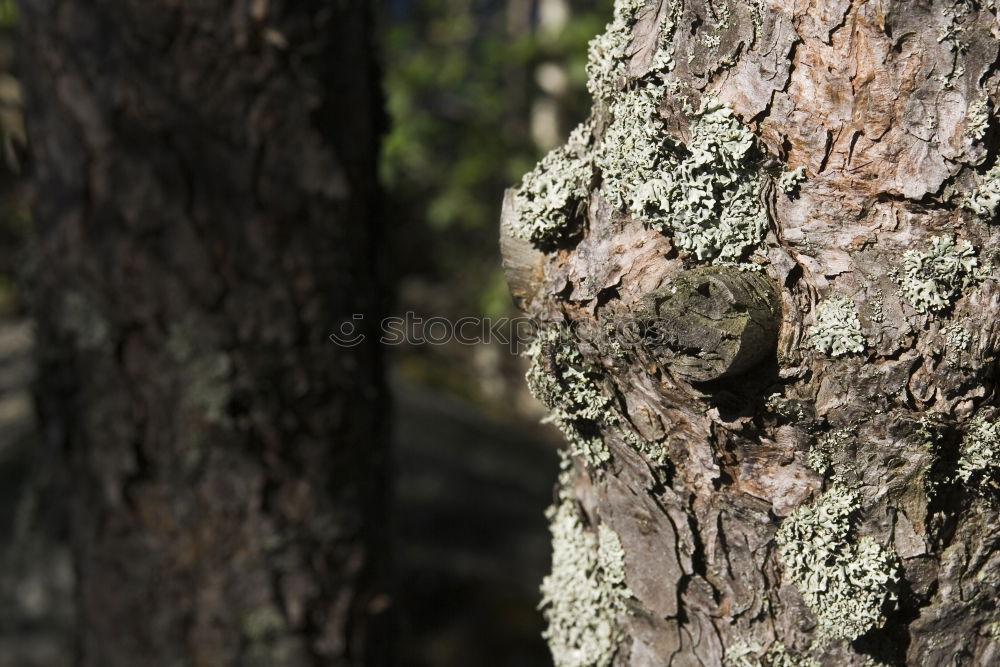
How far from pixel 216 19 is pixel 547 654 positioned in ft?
8.34

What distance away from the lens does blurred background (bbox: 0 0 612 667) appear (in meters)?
3.22

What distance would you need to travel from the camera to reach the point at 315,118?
187 cm

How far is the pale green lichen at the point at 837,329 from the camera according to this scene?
2.90ft

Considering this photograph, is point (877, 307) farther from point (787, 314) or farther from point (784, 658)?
point (784, 658)

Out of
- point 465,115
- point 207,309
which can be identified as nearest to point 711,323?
point 207,309

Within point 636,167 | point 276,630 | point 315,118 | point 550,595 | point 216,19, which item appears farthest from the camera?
point 276,630

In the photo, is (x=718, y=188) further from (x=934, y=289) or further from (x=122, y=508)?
(x=122, y=508)

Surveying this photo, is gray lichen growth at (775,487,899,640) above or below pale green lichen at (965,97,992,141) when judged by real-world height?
below

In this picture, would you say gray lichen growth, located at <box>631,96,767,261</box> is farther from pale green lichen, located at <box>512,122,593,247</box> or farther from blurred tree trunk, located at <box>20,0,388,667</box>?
blurred tree trunk, located at <box>20,0,388,667</box>

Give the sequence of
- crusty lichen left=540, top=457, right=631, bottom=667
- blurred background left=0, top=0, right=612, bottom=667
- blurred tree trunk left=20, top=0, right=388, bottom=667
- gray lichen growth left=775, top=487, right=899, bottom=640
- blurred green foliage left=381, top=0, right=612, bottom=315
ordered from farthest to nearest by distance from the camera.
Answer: blurred green foliage left=381, top=0, right=612, bottom=315
blurred background left=0, top=0, right=612, bottom=667
blurred tree trunk left=20, top=0, right=388, bottom=667
crusty lichen left=540, top=457, right=631, bottom=667
gray lichen growth left=775, top=487, right=899, bottom=640

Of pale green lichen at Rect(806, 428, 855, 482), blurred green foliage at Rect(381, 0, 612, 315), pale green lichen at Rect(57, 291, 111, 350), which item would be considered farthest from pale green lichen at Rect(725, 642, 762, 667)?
blurred green foliage at Rect(381, 0, 612, 315)

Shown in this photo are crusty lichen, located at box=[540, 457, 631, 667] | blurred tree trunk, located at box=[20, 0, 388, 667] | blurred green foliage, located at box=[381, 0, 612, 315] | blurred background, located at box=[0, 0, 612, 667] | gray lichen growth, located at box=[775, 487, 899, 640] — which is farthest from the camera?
blurred green foliage, located at box=[381, 0, 612, 315]

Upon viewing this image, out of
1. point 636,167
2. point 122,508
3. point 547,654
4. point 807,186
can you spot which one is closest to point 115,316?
point 122,508

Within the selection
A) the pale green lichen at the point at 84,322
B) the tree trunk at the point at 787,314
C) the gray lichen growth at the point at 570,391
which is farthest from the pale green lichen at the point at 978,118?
the pale green lichen at the point at 84,322
